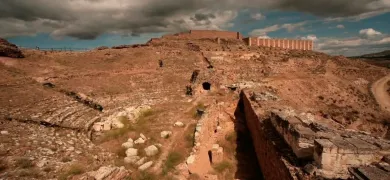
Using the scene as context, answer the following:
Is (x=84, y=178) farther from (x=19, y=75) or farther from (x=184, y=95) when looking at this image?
(x=19, y=75)

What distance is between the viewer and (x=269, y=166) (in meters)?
8.27

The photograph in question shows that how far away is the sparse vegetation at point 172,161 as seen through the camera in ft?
33.2

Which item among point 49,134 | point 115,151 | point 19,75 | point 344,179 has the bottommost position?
point 115,151

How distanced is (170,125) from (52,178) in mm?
7008

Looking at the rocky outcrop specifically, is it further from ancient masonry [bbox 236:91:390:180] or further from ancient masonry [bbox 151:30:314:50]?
ancient masonry [bbox 236:91:390:180]

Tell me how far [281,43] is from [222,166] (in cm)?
4749

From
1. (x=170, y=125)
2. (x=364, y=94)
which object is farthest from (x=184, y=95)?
(x=364, y=94)

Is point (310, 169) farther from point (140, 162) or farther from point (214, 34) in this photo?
point (214, 34)

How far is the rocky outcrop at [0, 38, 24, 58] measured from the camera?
22.7 m

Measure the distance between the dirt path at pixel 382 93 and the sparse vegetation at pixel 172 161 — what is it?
2173cm

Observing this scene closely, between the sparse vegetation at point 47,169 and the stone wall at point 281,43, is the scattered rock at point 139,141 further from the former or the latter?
the stone wall at point 281,43

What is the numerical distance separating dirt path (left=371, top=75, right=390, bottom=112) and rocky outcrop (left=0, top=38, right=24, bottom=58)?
34.6 meters

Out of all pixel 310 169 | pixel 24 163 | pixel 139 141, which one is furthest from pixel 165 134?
pixel 310 169

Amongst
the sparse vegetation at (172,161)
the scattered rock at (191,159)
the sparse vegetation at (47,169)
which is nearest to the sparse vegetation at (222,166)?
the scattered rock at (191,159)
